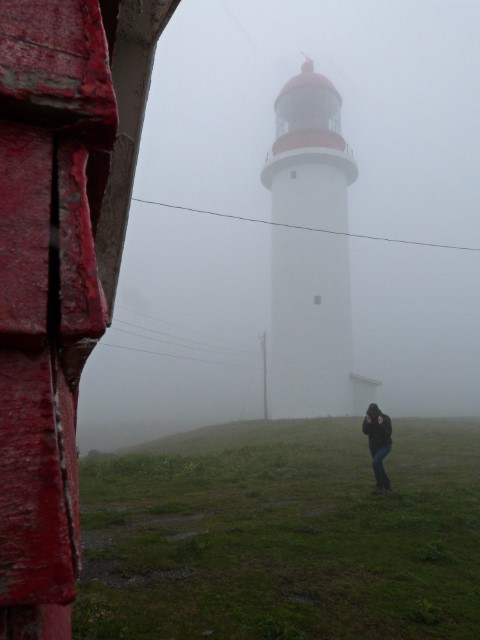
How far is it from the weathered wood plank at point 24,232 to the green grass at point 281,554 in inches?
133

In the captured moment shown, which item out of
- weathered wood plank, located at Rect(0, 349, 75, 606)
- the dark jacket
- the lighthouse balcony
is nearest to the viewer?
weathered wood plank, located at Rect(0, 349, 75, 606)

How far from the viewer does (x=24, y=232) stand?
0.66m

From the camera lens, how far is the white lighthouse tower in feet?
75.9

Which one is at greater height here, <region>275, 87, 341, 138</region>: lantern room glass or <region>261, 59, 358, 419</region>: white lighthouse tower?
<region>275, 87, 341, 138</region>: lantern room glass


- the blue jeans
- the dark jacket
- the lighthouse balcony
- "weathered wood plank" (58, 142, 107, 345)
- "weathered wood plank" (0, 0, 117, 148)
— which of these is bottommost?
the blue jeans

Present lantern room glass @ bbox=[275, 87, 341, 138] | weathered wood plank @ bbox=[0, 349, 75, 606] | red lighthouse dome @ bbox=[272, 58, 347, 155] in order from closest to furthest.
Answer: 1. weathered wood plank @ bbox=[0, 349, 75, 606]
2. red lighthouse dome @ bbox=[272, 58, 347, 155]
3. lantern room glass @ bbox=[275, 87, 341, 138]

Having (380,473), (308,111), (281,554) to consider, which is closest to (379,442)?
(380,473)

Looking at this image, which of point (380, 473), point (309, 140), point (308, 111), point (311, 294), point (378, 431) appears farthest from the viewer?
point (308, 111)

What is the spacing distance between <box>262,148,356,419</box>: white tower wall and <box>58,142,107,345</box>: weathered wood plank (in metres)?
22.6

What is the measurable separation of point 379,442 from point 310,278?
1556 centimetres

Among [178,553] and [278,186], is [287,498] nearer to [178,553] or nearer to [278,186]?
[178,553]

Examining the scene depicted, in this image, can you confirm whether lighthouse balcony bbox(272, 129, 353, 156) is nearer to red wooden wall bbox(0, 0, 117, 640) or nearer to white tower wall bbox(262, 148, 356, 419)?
white tower wall bbox(262, 148, 356, 419)

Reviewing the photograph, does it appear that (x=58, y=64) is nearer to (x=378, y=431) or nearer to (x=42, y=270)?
(x=42, y=270)

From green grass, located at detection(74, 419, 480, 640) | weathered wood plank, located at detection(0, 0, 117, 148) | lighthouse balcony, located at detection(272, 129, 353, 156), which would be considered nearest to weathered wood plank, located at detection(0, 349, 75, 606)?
weathered wood plank, located at detection(0, 0, 117, 148)
